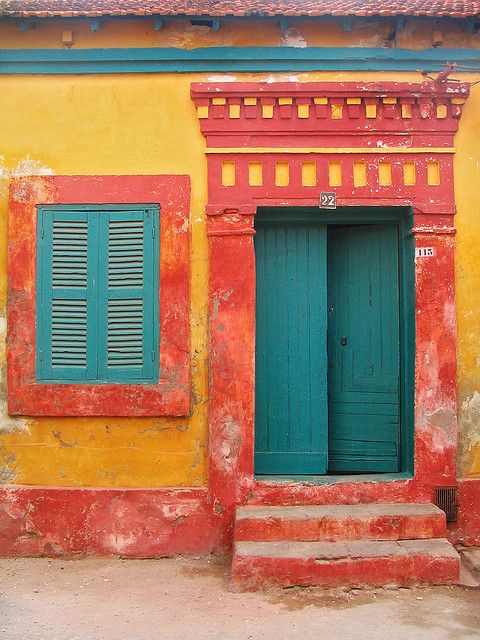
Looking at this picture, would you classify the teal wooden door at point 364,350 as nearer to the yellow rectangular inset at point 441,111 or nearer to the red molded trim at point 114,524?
the yellow rectangular inset at point 441,111

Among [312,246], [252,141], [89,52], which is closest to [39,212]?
[89,52]

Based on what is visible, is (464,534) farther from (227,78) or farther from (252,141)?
(227,78)

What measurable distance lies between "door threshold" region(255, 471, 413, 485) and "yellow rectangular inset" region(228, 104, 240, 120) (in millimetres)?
3165

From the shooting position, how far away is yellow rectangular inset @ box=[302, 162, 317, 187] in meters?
5.67

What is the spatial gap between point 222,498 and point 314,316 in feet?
5.93

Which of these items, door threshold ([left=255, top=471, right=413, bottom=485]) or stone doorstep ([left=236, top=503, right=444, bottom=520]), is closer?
stone doorstep ([left=236, top=503, right=444, bottom=520])

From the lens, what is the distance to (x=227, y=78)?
18.7 ft

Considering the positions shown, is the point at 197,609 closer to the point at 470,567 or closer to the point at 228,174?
the point at 470,567

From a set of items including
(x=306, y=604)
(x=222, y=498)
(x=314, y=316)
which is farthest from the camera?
(x=314, y=316)

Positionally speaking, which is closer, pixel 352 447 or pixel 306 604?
pixel 306 604

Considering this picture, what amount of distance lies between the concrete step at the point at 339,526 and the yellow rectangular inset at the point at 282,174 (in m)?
2.80

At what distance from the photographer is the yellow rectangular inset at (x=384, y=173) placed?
568cm

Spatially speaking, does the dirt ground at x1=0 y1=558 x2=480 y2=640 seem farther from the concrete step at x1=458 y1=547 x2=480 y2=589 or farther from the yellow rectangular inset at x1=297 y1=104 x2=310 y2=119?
the yellow rectangular inset at x1=297 y1=104 x2=310 y2=119

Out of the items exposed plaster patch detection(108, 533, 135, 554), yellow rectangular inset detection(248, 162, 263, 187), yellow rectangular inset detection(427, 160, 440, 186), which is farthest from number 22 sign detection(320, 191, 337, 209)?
exposed plaster patch detection(108, 533, 135, 554)
